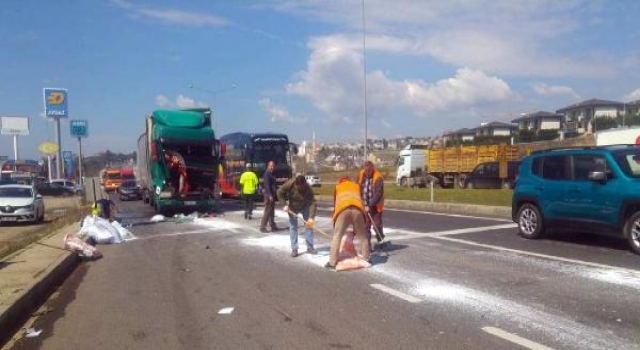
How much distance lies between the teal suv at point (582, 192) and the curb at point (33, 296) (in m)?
8.75

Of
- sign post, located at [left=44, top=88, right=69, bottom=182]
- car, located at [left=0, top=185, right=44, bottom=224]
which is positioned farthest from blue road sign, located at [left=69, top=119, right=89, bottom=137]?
car, located at [left=0, top=185, right=44, bottom=224]

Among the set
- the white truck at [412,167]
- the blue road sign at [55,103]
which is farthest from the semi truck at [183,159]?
the blue road sign at [55,103]

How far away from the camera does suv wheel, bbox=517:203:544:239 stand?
37.6ft

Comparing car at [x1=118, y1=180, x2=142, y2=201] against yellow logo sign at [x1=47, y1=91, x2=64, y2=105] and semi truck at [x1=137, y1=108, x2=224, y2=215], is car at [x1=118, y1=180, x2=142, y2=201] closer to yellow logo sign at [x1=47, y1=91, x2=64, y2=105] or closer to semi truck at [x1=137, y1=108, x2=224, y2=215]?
semi truck at [x1=137, y1=108, x2=224, y2=215]

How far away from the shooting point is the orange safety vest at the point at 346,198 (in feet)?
30.0

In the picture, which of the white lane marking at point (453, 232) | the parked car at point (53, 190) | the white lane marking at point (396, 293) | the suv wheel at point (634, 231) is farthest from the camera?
the parked car at point (53, 190)

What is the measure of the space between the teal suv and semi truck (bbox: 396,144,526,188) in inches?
828

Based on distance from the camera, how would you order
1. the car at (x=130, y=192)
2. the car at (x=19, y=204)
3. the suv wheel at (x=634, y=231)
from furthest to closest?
1. the car at (x=130, y=192)
2. the car at (x=19, y=204)
3. the suv wheel at (x=634, y=231)

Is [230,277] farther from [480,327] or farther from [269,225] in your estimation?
[269,225]

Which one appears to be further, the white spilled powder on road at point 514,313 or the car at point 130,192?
the car at point 130,192

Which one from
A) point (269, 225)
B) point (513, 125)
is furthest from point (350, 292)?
point (513, 125)

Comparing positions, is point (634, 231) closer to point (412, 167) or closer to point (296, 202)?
point (296, 202)

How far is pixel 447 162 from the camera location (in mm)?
39188

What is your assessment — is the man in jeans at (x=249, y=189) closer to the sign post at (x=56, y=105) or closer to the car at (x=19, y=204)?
the car at (x=19, y=204)
